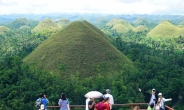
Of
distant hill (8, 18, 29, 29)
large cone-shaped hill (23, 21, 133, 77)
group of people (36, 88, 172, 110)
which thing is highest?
distant hill (8, 18, 29, 29)

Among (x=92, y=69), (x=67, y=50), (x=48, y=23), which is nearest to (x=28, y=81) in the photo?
(x=92, y=69)

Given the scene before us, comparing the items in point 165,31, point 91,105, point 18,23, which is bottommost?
point 165,31

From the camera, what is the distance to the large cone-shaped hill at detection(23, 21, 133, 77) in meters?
40.6

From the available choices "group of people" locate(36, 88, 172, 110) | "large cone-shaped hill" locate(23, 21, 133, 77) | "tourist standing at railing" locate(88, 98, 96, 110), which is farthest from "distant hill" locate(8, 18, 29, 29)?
"tourist standing at railing" locate(88, 98, 96, 110)

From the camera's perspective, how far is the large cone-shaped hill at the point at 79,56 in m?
40.6

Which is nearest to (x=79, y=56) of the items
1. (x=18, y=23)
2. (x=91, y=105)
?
(x=91, y=105)

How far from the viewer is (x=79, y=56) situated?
43.5 m

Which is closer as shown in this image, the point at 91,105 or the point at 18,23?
the point at 91,105

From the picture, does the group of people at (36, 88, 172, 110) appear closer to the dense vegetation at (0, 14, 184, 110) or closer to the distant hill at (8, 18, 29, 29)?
the dense vegetation at (0, 14, 184, 110)

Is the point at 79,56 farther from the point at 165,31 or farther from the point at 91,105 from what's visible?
the point at 165,31

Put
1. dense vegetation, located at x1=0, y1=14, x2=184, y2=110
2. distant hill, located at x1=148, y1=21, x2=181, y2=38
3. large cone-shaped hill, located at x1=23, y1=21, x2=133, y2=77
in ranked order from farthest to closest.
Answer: distant hill, located at x1=148, y1=21, x2=181, y2=38, large cone-shaped hill, located at x1=23, y1=21, x2=133, y2=77, dense vegetation, located at x1=0, y1=14, x2=184, y2=110

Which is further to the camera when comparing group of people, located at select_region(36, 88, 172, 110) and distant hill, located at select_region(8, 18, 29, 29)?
distant hill, located at select_region(8, 18, 29, 29)

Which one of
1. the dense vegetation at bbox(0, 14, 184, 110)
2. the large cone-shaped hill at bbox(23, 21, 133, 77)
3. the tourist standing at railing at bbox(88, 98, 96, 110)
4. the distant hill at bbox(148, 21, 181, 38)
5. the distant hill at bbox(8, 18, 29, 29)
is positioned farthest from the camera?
the distant hill at bbox(8, 18, 29, 29)

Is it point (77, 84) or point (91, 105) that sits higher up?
point (91, 105)
